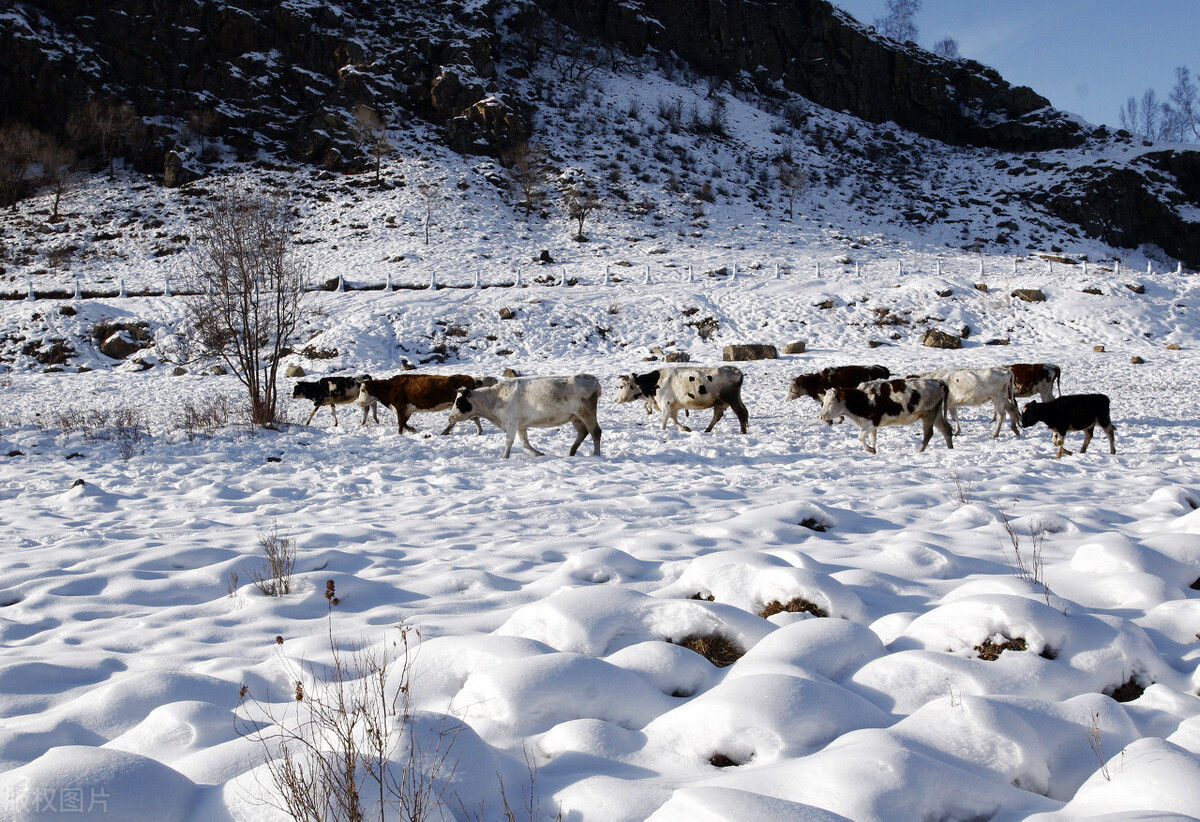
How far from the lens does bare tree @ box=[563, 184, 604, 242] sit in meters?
47.2

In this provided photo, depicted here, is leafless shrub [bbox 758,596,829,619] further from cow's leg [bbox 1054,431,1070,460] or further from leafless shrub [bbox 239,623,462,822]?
cow's leg [bbox 1054,431,1070,460]

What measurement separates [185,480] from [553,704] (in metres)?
8.64

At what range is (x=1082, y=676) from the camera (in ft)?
10.6

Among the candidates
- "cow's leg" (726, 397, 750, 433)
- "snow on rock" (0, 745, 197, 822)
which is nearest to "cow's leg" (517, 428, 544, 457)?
"cow's leg" (726, 397, 750, 433)

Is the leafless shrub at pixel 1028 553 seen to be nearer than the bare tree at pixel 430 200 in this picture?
Yes

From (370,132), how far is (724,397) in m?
52.5

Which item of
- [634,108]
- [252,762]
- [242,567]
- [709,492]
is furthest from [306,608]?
[634,108]

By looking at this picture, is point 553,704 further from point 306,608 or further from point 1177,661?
point 1177,661

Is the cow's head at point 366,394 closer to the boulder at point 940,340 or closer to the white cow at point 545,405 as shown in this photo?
the white cow at point 545,405

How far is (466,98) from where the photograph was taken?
61.2m

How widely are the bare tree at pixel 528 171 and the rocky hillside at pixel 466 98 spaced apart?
181cm

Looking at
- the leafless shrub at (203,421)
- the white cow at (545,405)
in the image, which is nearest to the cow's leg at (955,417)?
the white cow at (545,405)

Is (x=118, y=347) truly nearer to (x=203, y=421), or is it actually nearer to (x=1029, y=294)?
(x=203, y=421)

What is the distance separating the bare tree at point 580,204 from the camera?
47.2m
